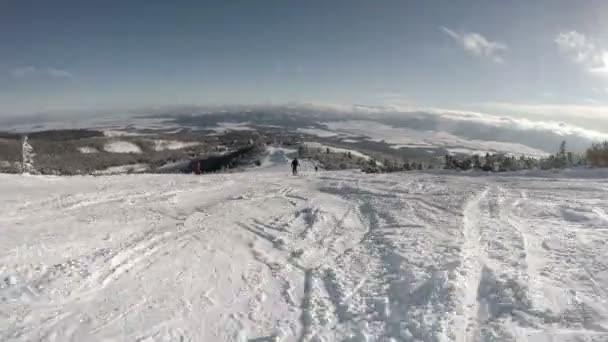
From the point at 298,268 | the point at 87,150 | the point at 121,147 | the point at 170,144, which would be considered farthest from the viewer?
the point at 170,144

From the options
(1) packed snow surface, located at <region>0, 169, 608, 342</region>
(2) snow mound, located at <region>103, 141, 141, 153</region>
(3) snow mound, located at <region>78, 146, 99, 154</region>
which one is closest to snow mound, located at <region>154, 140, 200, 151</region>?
(2) snow mound, located at <region>103, 141, 141, 153</region>

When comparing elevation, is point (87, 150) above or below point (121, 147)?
below

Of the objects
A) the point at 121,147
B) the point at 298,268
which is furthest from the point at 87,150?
the point at 298,268

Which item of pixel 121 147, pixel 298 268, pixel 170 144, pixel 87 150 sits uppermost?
pixel 298 268

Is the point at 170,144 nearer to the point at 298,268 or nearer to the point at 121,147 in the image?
the point at 121,147

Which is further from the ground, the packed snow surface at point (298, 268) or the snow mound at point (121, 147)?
the packed snow surface at point (298, 268)

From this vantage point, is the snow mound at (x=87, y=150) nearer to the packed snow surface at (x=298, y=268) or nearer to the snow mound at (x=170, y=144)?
the snow mound at (x=170, y=144)

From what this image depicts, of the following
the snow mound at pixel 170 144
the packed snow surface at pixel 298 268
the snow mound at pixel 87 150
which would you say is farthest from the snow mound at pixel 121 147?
the packed snow surface at pixel 298 268
